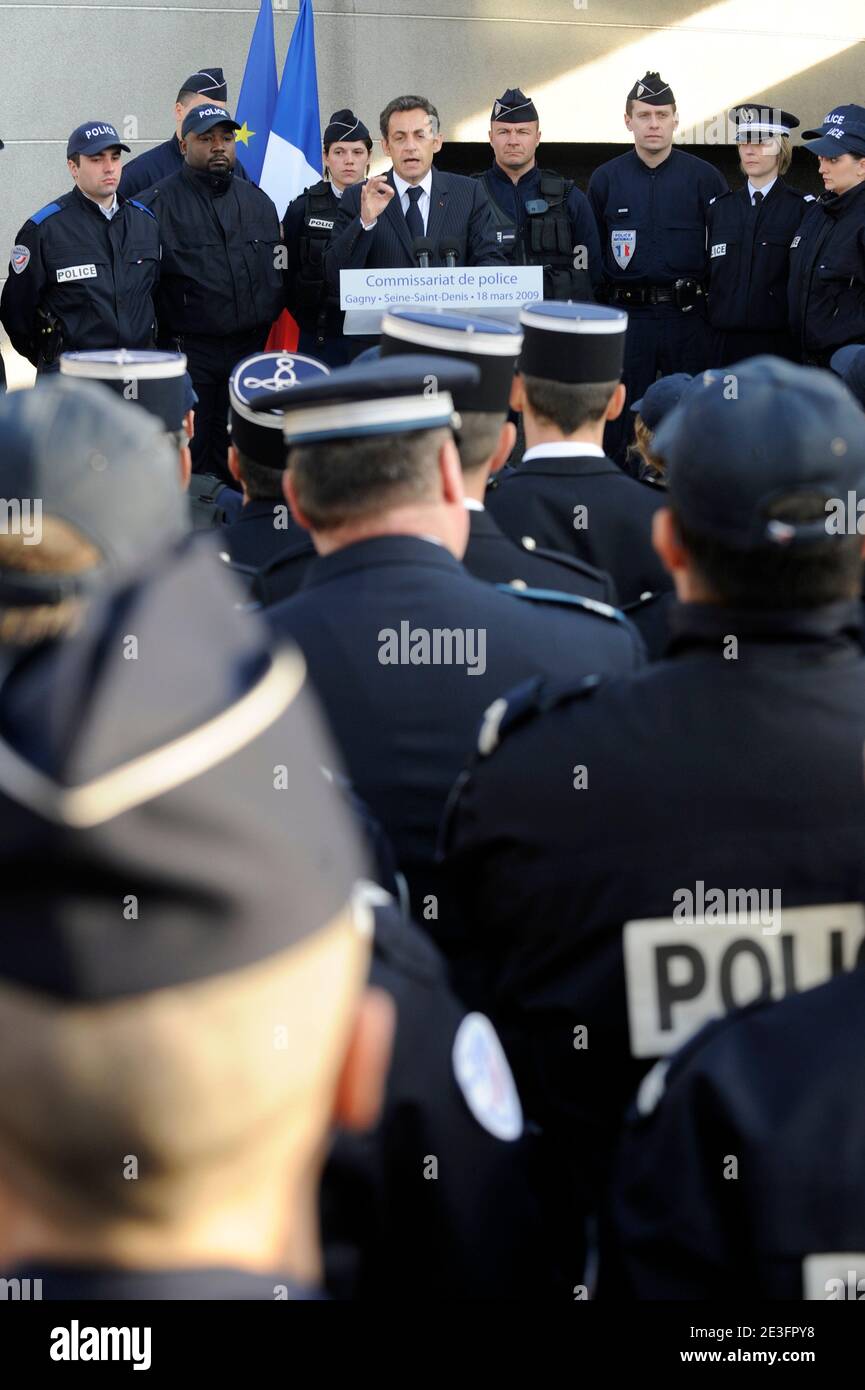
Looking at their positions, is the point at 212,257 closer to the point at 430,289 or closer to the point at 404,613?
the point at 430,289

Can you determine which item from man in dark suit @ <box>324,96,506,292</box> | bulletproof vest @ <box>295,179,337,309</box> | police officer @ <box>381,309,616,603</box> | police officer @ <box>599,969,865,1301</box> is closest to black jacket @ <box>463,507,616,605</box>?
police officer @ <box>381,309,616,603</box>

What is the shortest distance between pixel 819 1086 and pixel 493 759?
26.3 inches

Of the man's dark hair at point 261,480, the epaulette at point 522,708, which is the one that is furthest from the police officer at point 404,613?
the man's dark hair at point 261,480

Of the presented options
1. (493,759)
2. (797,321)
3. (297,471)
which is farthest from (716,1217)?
(797,321)

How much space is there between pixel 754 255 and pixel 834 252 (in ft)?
1.83

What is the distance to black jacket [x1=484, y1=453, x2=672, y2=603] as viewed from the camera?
148 inches

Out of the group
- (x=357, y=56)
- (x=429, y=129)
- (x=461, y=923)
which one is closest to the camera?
(x=461, y=923)

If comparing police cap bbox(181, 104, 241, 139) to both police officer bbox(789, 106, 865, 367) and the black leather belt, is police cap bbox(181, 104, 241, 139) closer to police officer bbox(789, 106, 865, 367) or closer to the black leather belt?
the black leather belt

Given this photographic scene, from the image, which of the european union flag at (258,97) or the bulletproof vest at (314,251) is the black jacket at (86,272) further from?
the european union flag at (258,97)

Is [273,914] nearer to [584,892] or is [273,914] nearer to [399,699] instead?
[584,892]

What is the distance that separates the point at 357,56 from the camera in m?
11.0

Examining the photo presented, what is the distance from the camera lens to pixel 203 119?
8.11 metres

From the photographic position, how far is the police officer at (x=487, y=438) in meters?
3.03

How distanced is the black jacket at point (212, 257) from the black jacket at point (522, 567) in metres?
5.44
